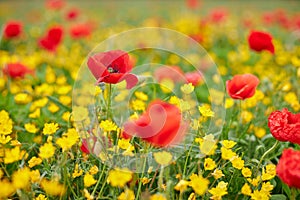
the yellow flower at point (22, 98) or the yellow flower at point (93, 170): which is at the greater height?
the yellow flower at point (22, 98)

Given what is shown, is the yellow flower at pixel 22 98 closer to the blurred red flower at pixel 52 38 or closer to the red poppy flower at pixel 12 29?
the blurred red flower at pixel 52 38

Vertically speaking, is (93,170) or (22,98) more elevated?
(22,98)

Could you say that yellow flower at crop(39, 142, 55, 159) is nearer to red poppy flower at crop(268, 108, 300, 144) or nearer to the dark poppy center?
the dark poppy center

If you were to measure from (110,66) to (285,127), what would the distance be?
534mm

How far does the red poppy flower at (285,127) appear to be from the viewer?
1.20m

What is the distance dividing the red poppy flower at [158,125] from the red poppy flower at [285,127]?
0.85 ft

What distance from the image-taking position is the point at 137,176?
1.33 m

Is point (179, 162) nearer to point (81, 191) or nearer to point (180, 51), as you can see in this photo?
point (81, 191)

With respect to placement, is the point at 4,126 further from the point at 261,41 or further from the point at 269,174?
the point at 261,41

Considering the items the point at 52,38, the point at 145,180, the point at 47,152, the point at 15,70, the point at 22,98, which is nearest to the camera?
the point at 47,152

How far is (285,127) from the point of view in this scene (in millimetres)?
1210

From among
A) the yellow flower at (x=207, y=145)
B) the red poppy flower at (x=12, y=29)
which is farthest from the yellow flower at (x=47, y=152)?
the red poppy flower at (x=12, y=29)

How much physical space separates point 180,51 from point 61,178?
2136 mm

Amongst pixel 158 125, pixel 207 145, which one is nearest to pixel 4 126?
pixel 158 125
